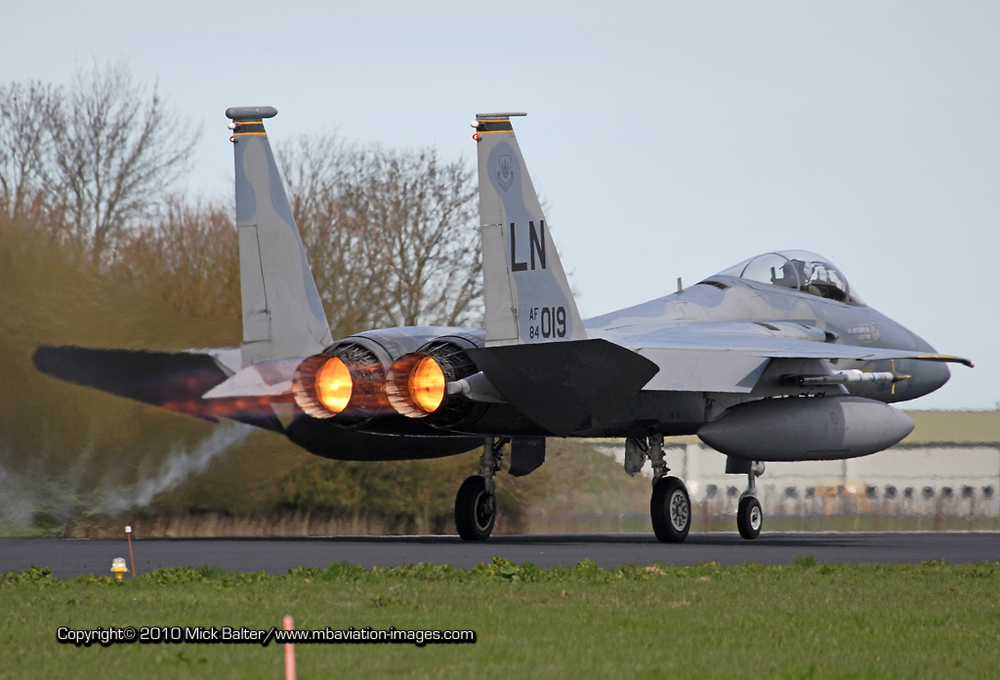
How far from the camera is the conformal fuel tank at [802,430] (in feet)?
49.1

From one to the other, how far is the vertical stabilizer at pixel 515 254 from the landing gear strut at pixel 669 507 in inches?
131

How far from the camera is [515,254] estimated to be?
13.2 metres

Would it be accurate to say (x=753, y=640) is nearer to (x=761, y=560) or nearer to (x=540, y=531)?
(x=761, y=560)

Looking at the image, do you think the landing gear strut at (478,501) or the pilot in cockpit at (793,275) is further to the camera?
the pilot in cockpit at (793,275)

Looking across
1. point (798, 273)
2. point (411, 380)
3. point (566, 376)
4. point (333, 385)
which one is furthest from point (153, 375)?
point (798, 273)

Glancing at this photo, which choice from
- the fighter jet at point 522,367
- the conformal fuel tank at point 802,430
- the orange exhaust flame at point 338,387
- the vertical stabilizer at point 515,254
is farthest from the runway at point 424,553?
the vertical stabilizer at point 515,254

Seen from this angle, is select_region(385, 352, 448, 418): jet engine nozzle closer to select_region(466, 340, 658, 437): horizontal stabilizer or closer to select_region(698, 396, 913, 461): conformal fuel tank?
select_region(466, 340, 658, 437): horizontal stabilizer

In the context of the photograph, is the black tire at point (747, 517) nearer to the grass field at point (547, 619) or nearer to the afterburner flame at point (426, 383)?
the afterburner flame at point (426, 383)

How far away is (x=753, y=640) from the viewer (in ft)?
21.0

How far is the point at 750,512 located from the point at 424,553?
622 cm

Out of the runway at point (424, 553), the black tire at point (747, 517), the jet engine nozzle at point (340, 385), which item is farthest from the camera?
the black tire at point (747, 517)

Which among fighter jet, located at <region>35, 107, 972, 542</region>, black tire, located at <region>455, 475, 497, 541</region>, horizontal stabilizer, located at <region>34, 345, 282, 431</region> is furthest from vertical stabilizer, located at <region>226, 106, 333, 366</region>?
black tire, located at <region>455, 475, 497, 541</region>

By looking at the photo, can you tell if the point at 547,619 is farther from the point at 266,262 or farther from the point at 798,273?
the point at 798,273

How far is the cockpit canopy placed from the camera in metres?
18.0
